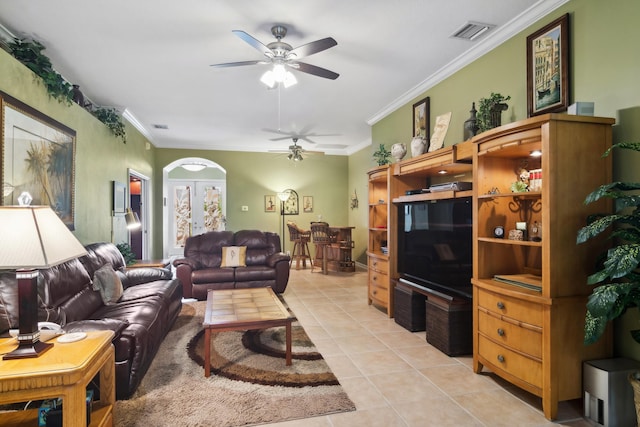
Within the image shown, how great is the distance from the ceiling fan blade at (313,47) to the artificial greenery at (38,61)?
85.7 inches

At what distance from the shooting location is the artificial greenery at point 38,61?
2.91m

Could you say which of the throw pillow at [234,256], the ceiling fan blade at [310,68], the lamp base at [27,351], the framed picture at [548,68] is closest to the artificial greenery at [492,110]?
the framed picture at [548,68]

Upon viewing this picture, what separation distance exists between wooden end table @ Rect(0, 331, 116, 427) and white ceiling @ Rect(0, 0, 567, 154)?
240 cm

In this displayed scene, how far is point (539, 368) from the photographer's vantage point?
87.3 inches

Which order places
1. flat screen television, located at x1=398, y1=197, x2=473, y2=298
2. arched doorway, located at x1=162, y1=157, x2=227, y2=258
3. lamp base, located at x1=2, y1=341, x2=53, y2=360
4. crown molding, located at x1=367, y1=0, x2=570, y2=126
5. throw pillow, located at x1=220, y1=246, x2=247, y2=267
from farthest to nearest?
arched doorway, located at x1=162, y1=157, x2=227, y2=258 → throw pillow, located at x1=220, y1=246, x2=247, y2=267 → flat screen television, located at x1=398, y1=197, x2=473, y2=298 → crown molding, located at x1=367, y1=0, x2=570, y2=126 → lamp base, located at x1=2, y1=341, x2=53, y2=360

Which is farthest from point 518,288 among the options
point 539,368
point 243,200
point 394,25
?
point 243,200

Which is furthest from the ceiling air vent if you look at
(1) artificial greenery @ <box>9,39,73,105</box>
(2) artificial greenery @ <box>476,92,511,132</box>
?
(1) artificial greenery @ <box>9,39,73,105</box>

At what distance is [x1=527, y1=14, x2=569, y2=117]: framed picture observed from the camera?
8.32 feet

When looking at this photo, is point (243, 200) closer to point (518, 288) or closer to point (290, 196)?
point (290, 196)

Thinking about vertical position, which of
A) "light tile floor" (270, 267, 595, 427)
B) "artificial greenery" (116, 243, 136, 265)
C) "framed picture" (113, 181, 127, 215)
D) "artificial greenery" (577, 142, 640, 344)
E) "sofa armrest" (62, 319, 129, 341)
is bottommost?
"light tile floor" (270, 267, 595, 427)

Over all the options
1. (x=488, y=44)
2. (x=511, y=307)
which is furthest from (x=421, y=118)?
(x=511, y=307)

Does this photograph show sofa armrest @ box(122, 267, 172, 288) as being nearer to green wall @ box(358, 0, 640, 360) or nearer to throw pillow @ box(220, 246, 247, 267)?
throw pillow @ box(220, 246, 247, 267)

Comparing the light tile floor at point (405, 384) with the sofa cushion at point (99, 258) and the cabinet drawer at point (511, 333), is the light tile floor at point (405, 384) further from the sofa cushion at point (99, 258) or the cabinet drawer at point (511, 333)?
the sofa cushion at point (99, 258)

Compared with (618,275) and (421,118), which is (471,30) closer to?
(421,118)
